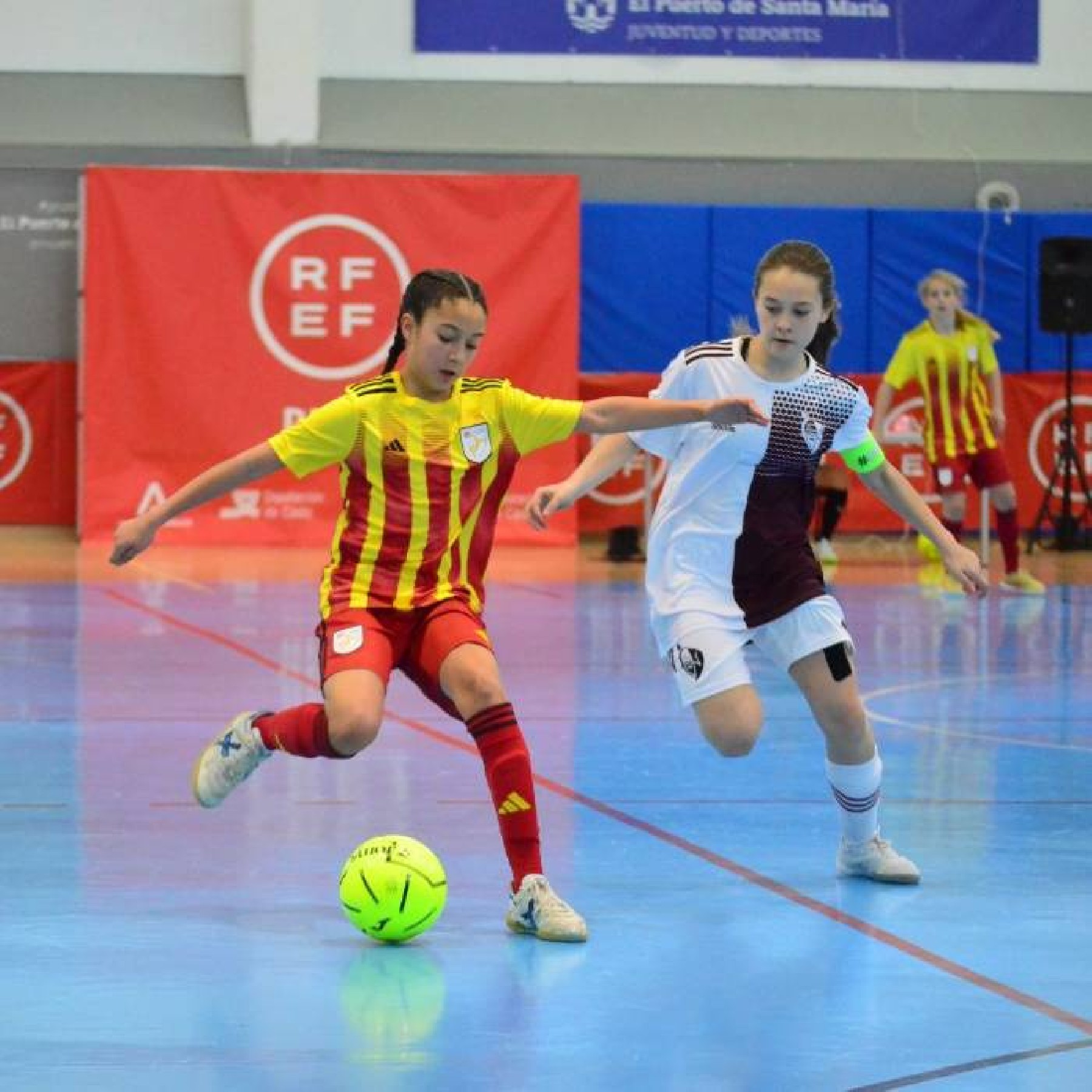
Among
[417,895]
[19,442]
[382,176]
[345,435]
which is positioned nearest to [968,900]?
[417,895]

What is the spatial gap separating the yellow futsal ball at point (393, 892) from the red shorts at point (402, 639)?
431 millimetres

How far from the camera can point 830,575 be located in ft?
54.1

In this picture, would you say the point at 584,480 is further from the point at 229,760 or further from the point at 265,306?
the point at 265,306

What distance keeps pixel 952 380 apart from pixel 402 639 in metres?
10.4

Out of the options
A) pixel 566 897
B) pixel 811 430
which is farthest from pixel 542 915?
pixel 811 430

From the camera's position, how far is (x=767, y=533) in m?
6.20

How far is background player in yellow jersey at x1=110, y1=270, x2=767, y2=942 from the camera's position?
552cm

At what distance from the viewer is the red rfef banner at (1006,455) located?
19781 mm

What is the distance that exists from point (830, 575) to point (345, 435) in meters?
11.1

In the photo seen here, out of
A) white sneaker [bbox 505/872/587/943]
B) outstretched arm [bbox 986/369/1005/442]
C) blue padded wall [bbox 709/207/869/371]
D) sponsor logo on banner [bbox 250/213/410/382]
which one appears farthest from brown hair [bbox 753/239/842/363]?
blue padded wall [bbox 709/207/869/371]

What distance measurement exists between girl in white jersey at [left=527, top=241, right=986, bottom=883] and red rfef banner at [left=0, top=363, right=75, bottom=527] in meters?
14.5

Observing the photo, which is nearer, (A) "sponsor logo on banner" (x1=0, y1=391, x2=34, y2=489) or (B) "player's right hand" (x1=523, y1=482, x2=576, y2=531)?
(B) "player's right hand" (x1=523, y1=482, x2=576, y2=531)

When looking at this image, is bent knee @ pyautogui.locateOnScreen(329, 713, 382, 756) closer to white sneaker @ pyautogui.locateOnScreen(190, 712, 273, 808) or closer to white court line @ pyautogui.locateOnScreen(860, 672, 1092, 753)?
white sneaker @ pyautogui.locateOnScreen(190, 712, 273, 808)

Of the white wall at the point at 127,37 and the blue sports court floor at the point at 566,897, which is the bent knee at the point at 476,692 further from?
the white wall at the point at 127,37
